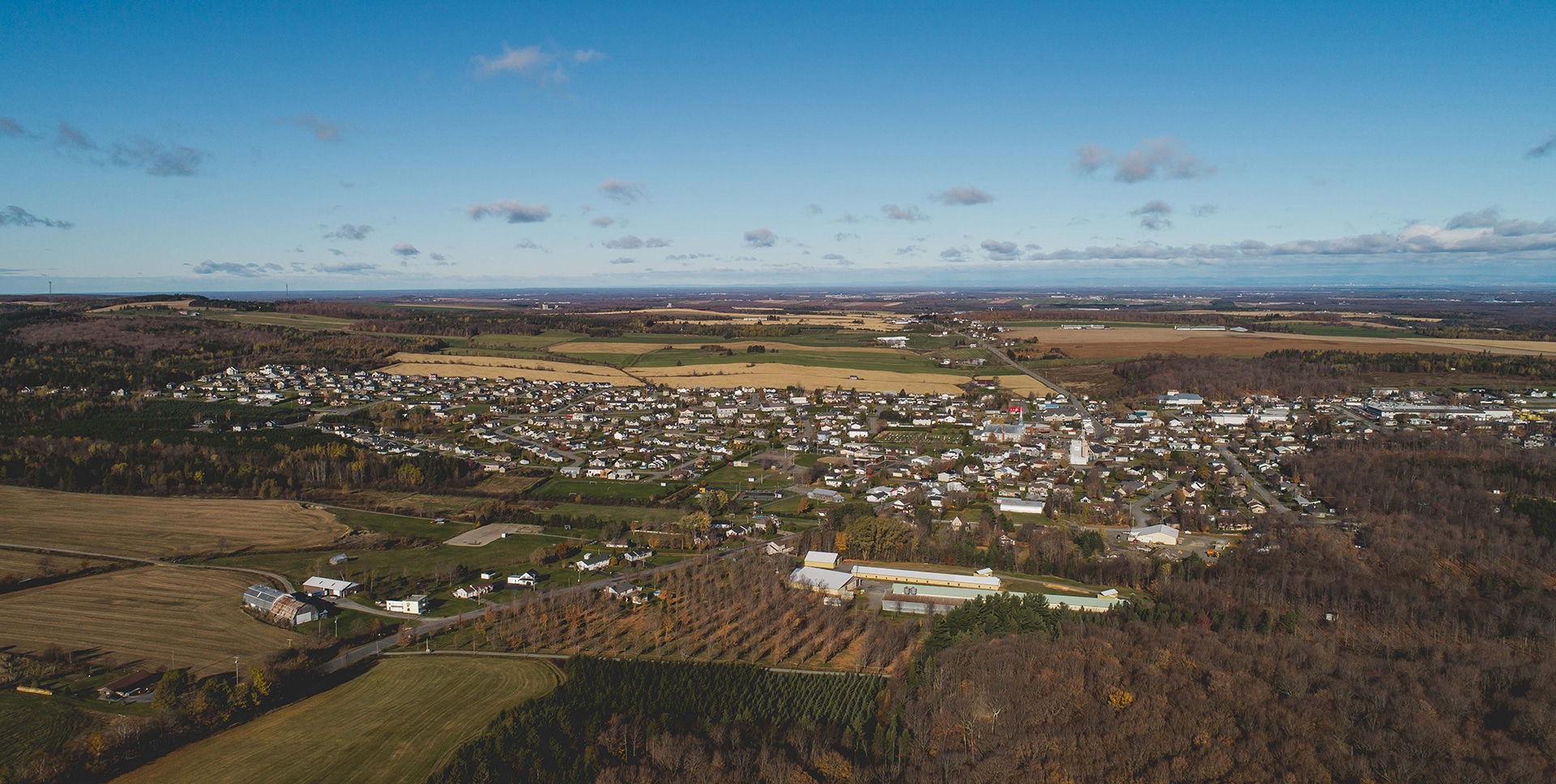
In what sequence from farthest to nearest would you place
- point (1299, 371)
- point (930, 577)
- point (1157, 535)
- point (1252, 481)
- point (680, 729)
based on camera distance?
point (1299, 371) → point (1252, 481) → point (1157, 535) → point (930, 577) → point (680, 729)

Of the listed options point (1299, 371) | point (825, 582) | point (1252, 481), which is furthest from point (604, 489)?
point (1299, 371)

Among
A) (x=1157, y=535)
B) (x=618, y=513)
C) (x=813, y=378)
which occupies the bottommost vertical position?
(x=1157, y=535)

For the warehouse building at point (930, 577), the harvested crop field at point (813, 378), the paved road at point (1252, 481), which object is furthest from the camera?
the harvested crop field at point (813, 378)

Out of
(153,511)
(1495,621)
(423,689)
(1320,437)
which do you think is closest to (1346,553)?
(1495,621)

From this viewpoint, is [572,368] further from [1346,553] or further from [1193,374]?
[1346,553]

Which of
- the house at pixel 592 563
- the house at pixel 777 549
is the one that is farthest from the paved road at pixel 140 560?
the house at pixel 777 549

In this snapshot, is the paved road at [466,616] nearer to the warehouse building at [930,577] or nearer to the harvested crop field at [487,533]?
the warehouse building at [930,577]

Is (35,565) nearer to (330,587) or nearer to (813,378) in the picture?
(330,587)

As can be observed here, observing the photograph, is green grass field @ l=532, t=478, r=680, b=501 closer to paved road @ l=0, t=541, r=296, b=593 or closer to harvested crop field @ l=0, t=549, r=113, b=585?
paved road @ l=0, t=541, r=296, b=593
